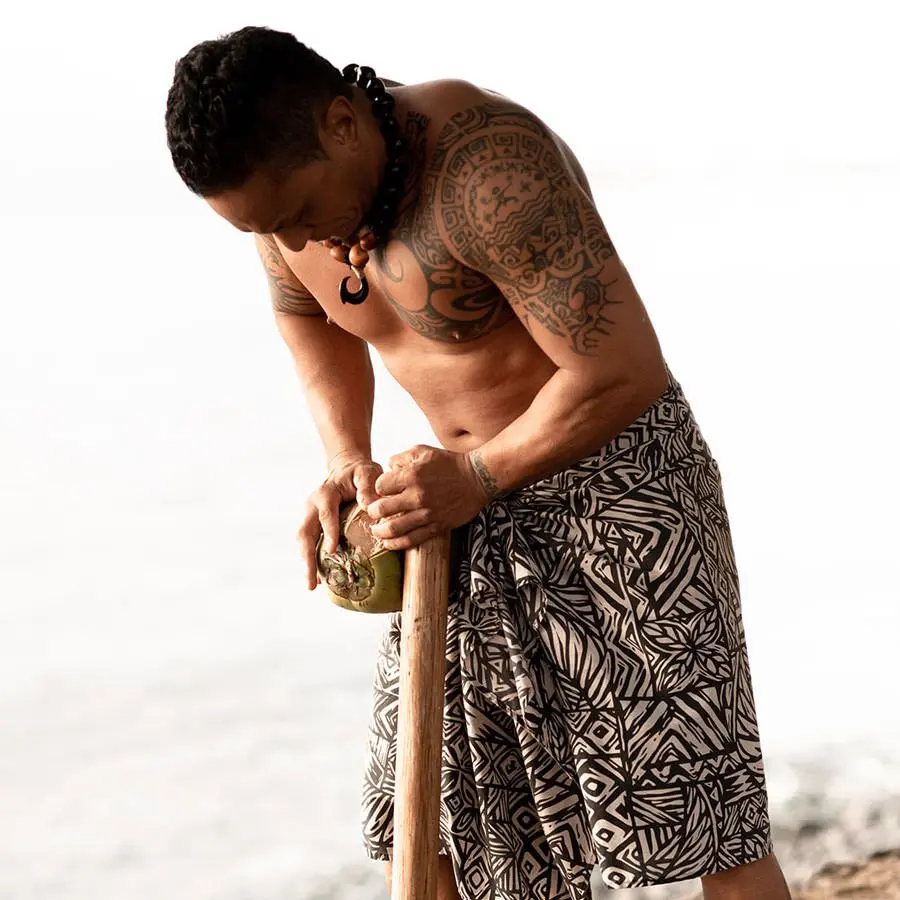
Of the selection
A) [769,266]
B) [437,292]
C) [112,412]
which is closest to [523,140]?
[437,292]

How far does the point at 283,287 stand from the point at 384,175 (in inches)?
15.5

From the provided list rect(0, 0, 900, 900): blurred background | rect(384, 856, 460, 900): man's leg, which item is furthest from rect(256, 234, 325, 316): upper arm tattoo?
rect(0, 0, 900, 900): blurred background

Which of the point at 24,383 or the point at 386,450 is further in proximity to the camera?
the point at 24,383

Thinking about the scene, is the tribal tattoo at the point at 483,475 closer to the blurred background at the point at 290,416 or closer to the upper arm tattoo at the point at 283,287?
the upper arm tattoo at the point at 283,287

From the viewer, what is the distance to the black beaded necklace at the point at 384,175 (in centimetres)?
161

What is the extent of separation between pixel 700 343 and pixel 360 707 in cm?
339

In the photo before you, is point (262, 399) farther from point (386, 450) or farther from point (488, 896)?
point (488, 896)

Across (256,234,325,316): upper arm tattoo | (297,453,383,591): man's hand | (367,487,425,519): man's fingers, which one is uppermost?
(256,234,325,316): upper arm tattoo

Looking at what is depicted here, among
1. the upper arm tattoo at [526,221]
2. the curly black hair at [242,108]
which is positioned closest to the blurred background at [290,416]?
the upper arm tattoo at [526,221]

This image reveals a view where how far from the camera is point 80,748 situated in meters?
3.65

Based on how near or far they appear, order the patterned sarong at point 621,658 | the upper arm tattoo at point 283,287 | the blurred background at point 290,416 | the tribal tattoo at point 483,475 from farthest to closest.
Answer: the blurred background at point 290,416 < the upper arm tattoo at point 283,287 < the patterned sarong at point 621,658 < the tribal tattoo at point 483,475

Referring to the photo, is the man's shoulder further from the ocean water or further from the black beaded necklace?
the ocean water

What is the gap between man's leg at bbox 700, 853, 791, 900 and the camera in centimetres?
189

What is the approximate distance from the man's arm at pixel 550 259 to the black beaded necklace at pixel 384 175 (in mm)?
42
